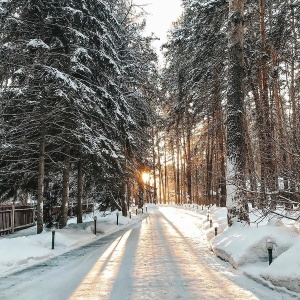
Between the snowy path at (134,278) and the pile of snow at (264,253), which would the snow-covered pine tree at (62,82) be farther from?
the pile of snow at (264,253)

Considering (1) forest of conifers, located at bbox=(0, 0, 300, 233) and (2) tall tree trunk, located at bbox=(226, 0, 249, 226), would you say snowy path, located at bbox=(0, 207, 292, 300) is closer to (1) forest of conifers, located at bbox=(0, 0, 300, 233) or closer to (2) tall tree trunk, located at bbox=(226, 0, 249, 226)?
(2) tall tree trunk, located at bbox=(226, 0, 249, 226)

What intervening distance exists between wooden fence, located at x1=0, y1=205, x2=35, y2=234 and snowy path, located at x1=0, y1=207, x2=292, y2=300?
5564 millimetres

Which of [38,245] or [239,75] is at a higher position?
[239,75]

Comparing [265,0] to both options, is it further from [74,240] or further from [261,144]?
[74,240]

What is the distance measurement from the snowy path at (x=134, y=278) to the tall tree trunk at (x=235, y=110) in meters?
1.89

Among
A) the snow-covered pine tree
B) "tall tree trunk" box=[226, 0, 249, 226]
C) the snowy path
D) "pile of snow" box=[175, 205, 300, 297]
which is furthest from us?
the snow-covered pine tree

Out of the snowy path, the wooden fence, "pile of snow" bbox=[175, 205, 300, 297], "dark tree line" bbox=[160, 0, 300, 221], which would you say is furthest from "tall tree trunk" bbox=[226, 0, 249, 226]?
the wooden fence

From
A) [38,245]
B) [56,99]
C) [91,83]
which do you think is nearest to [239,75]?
[91,83]

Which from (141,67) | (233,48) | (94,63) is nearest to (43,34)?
(94,63)

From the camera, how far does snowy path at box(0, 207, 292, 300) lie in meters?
6.90

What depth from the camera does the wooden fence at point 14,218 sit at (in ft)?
54.1

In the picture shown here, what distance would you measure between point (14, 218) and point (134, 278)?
11276mm

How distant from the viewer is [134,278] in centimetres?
818

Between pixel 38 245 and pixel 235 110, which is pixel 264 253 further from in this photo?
pixel 38 245
